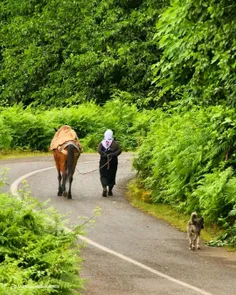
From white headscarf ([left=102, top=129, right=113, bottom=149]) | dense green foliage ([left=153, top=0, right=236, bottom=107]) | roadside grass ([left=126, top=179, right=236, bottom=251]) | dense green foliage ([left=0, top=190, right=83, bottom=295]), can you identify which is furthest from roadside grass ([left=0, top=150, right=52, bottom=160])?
dense green foliage ([left=0, top=190, right=83, bottom=295])

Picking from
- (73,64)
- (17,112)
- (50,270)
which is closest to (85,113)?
(17,112)

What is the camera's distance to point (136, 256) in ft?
52.5

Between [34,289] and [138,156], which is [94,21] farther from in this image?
[34,289]

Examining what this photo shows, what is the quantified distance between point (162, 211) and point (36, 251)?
34.9 ft

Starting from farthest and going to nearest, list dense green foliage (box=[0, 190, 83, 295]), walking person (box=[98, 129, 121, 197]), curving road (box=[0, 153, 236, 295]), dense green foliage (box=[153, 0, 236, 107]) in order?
walking person (box=[98, 129, 121, 197]) < dense green foliage (box=[153, 0, 236, 107]) < curving road (box=[0, 153, 236, 295]) < dense green foliage (box=[0, 190, 83, 295])

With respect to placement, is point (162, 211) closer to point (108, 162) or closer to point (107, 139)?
point (108, 162)

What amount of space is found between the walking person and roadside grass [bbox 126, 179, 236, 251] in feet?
2.07

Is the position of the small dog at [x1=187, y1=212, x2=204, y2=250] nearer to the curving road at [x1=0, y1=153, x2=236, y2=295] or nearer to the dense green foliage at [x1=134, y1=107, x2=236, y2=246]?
the curving road at [x1=0, y1=153, x2=236, y2=295]

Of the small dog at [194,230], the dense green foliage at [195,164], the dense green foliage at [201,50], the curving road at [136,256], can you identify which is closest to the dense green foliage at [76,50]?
the dense green foliage at [195,164]

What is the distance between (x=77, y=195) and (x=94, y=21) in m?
25.0

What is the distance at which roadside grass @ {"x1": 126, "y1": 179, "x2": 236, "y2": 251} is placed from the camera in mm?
19094

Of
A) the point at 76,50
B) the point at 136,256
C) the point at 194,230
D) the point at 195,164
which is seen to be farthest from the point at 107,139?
the point at 76,50

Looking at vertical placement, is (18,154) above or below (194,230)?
below

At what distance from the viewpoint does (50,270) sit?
35.8 ft
